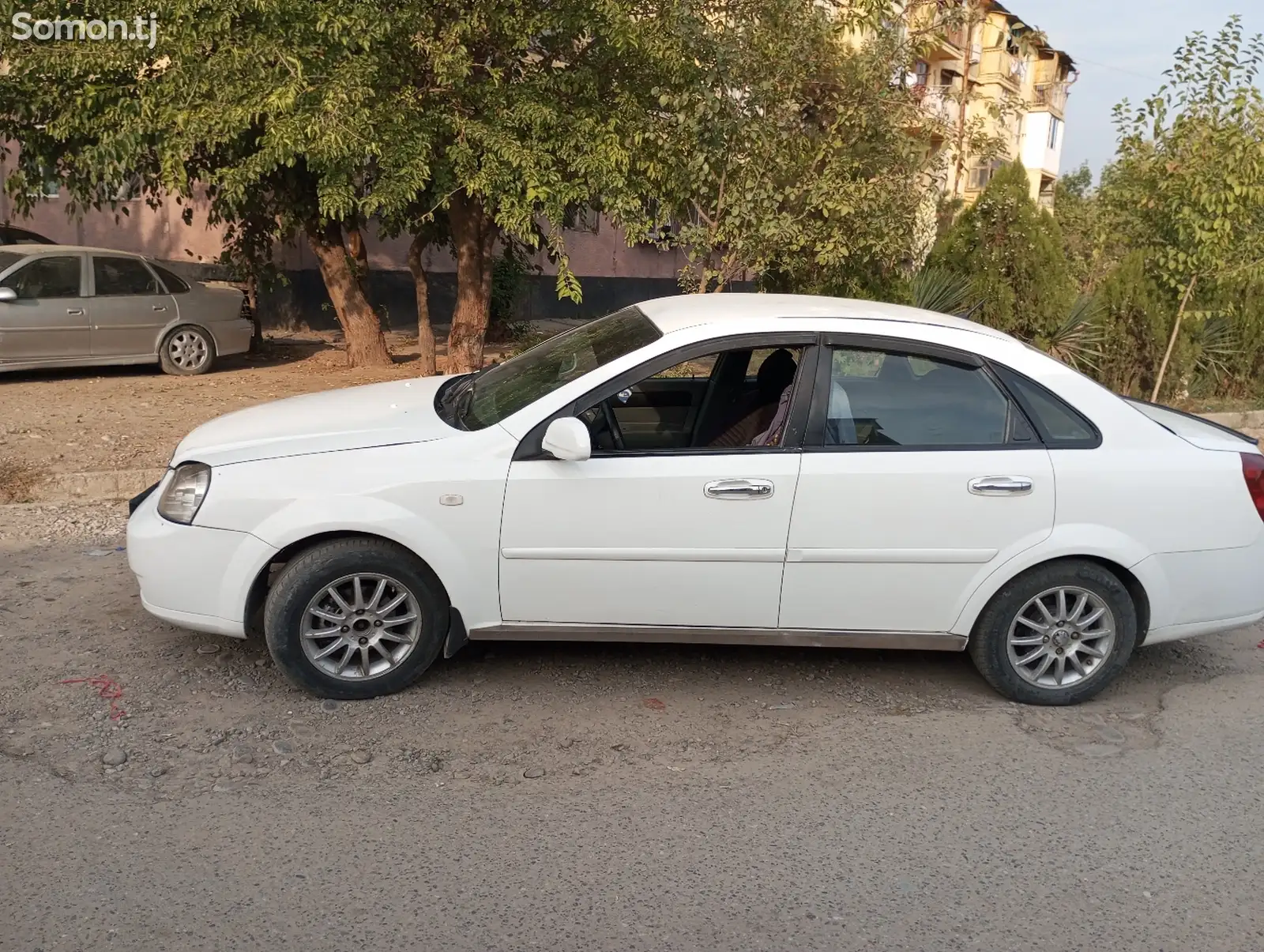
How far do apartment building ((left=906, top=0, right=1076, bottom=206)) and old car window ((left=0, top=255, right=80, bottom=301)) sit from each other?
8.90 metres

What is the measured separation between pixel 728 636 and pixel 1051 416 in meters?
1.61

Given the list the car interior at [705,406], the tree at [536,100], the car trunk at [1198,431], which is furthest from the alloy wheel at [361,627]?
the tree at [536,100]

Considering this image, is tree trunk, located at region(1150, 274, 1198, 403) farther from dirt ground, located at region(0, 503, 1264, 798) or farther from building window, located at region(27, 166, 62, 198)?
building window, located at region(27, 166, 62, 198)

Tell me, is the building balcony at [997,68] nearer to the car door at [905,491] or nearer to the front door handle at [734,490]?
the car door at [905,491]

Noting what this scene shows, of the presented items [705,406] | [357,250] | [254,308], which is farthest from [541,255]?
[705,406]

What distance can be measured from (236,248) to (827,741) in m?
11.5

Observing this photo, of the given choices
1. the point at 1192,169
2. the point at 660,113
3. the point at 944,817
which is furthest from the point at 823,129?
the point at 944,817

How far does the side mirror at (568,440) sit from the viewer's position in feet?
14.1

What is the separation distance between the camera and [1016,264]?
470 inches

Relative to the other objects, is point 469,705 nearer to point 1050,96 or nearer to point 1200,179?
point 1200,179

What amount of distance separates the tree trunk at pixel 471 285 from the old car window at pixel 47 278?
387 cm

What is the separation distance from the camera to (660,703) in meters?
4.72

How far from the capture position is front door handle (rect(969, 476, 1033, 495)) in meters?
4.53

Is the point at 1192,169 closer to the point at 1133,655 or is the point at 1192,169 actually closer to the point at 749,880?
the point at 1133,655
